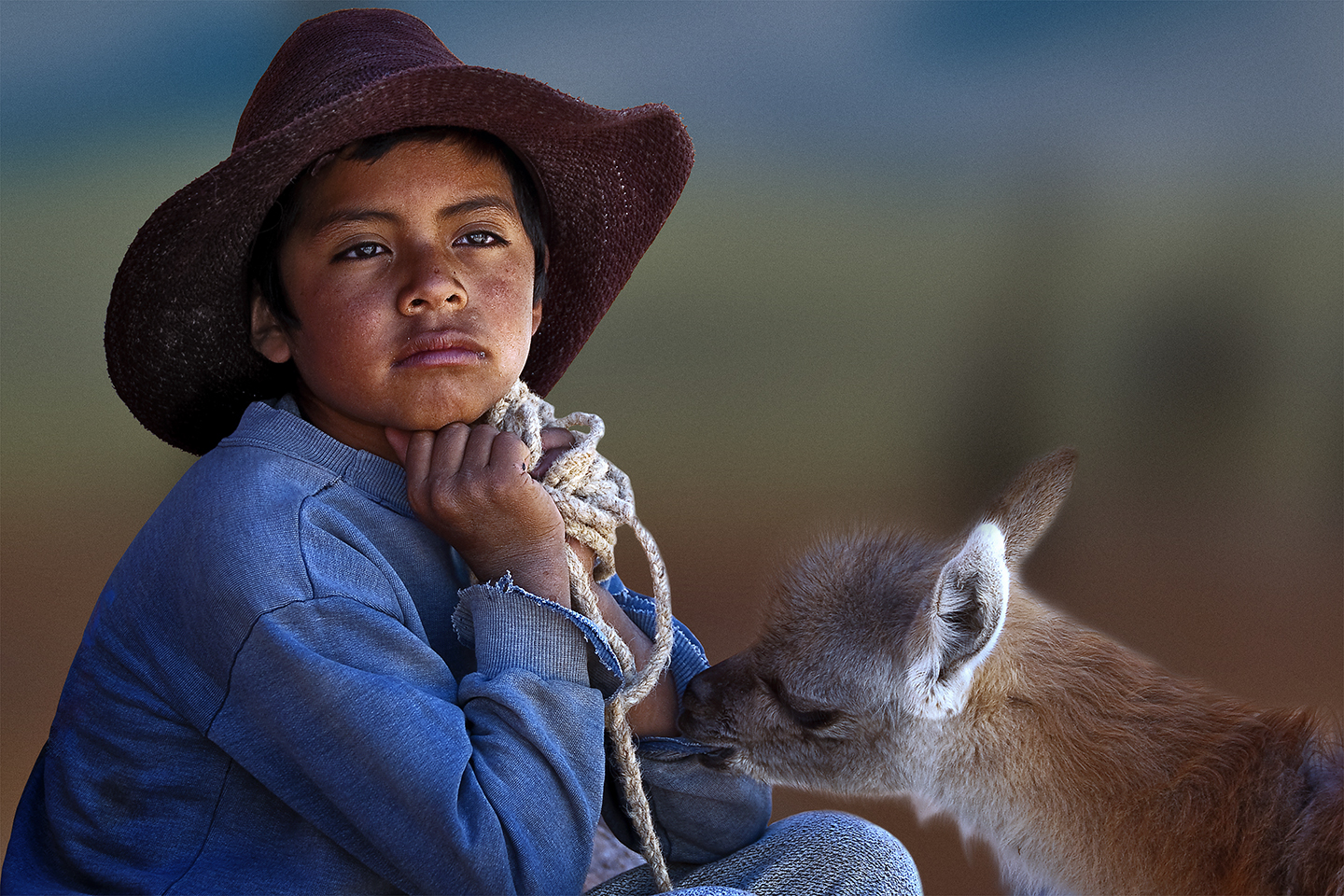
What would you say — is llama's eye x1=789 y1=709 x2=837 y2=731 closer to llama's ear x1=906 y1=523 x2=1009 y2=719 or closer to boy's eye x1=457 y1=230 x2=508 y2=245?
llama's ear x1=906 y1=523 x2=1009 y2=719

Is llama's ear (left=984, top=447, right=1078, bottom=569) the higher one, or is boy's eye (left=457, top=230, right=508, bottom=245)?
boy's eye (left=457, top=230, right=508, bottom=245)

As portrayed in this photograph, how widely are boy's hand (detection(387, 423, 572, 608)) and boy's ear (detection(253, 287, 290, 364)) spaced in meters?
0.34

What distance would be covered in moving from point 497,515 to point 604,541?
0.74ft

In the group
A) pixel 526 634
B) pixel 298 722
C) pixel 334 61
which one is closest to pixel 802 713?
pixel 526 634

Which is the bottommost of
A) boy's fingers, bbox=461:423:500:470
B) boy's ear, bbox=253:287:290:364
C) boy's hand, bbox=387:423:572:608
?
boy's hand, bbox=387:423:572:608

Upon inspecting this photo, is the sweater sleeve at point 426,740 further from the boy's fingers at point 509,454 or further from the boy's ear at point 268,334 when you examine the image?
the boy's ear at point 268,334

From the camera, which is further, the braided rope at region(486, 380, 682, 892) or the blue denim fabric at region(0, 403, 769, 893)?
the braided rope at region(486, 380, 682, 892)

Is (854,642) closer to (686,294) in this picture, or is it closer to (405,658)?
(405,658)

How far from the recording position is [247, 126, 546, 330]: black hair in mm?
1891

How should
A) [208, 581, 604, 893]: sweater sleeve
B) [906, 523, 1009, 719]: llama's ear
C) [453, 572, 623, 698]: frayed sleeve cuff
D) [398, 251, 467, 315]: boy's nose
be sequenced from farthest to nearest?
[906, 523, 1009, 719]: llama's ear → [398, 251, 467, 315]: boy's nose → [453, 572, 623, 698]: frayed sleeve cuff → [208, 581, 604, 893]: sweater sleeve

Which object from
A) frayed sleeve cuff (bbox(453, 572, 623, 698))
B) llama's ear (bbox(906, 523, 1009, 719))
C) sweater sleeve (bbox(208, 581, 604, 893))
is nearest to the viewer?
sweater sleeve (bbox(208, 581, 604, 893))

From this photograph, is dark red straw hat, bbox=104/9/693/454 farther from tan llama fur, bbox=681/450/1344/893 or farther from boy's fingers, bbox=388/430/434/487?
tan llama fur, bbox=681/450/1344/893

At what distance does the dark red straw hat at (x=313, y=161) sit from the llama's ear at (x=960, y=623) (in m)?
0.90

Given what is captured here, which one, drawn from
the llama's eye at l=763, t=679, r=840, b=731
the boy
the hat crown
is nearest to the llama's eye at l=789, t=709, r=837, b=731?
the llama's eye at l=763, t=679, r=840, b=731
